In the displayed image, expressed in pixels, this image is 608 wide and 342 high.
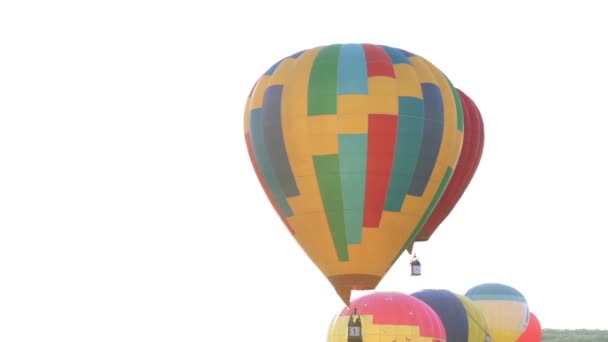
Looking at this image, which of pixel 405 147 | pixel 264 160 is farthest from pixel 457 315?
pixel 264 160

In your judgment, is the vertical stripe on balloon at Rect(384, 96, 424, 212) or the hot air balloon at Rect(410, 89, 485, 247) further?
the hot air balloon at Rect(410, 89, 485, 247)

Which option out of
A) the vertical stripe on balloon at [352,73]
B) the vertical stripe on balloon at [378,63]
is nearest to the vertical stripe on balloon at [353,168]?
the vertical stripe on balloon at [352,73]

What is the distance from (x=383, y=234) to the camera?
89.0ft

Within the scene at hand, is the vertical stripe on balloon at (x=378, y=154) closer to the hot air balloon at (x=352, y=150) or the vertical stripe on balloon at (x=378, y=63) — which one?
the hot air balloon at (x=352, y=150)

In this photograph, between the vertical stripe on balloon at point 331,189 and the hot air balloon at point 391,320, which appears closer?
the vertical stripe on balloon at point 331,189

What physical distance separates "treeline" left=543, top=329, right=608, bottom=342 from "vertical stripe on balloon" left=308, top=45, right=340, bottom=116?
49.9m

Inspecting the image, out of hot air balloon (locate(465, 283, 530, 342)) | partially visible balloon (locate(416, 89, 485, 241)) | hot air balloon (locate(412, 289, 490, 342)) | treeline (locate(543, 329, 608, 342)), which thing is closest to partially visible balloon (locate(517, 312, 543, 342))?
hot air balloon (locate(465, 283, 530, 342))

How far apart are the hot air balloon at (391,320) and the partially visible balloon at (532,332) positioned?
7000 millimetres

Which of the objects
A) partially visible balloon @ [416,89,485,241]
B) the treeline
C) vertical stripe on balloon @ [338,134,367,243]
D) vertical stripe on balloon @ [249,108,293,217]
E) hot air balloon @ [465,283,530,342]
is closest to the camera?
vertical stripe on balloon @ [338,134,367,243]

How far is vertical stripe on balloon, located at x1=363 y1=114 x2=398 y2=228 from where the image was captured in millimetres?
26672

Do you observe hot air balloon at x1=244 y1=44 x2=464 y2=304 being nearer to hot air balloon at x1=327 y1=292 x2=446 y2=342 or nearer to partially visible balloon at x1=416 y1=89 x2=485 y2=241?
partially visible balloon at x1=416 y1=89 x2=485 y2=241

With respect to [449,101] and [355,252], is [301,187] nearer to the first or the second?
[355,252]

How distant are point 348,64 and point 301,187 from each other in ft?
8.44

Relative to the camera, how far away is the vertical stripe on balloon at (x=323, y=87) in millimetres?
26719
